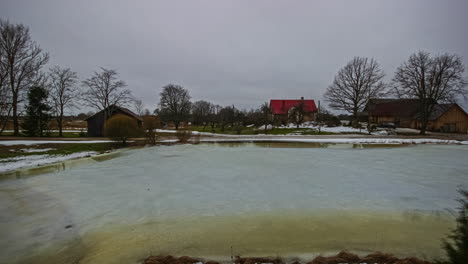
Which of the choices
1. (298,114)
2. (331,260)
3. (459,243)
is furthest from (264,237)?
(298,114)

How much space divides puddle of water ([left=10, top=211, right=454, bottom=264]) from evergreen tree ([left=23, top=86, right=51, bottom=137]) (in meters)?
30.6

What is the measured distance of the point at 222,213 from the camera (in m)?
5.34

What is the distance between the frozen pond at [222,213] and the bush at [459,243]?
7.2 inches

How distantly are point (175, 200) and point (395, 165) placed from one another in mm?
11096

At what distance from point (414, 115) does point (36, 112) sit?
61.1 meters

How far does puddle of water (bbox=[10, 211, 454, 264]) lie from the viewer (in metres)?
3.68

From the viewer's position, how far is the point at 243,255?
11.7 feet

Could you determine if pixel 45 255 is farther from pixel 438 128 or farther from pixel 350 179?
pixel 438 128

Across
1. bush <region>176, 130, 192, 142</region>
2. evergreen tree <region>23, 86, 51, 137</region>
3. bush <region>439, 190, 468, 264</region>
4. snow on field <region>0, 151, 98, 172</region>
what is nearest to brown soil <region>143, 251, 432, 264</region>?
bush <region>439, 190, 468, 264</region>

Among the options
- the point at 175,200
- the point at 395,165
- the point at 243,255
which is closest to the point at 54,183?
the point at 175,200

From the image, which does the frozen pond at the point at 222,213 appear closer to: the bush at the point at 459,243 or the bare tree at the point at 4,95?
the bush at the point at 459,243

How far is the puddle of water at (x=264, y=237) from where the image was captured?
368 centimetres

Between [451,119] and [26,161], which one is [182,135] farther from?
[451,119]

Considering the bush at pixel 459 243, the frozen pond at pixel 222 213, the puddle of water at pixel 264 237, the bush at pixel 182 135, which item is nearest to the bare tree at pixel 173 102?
the bush at pixel 182 135
